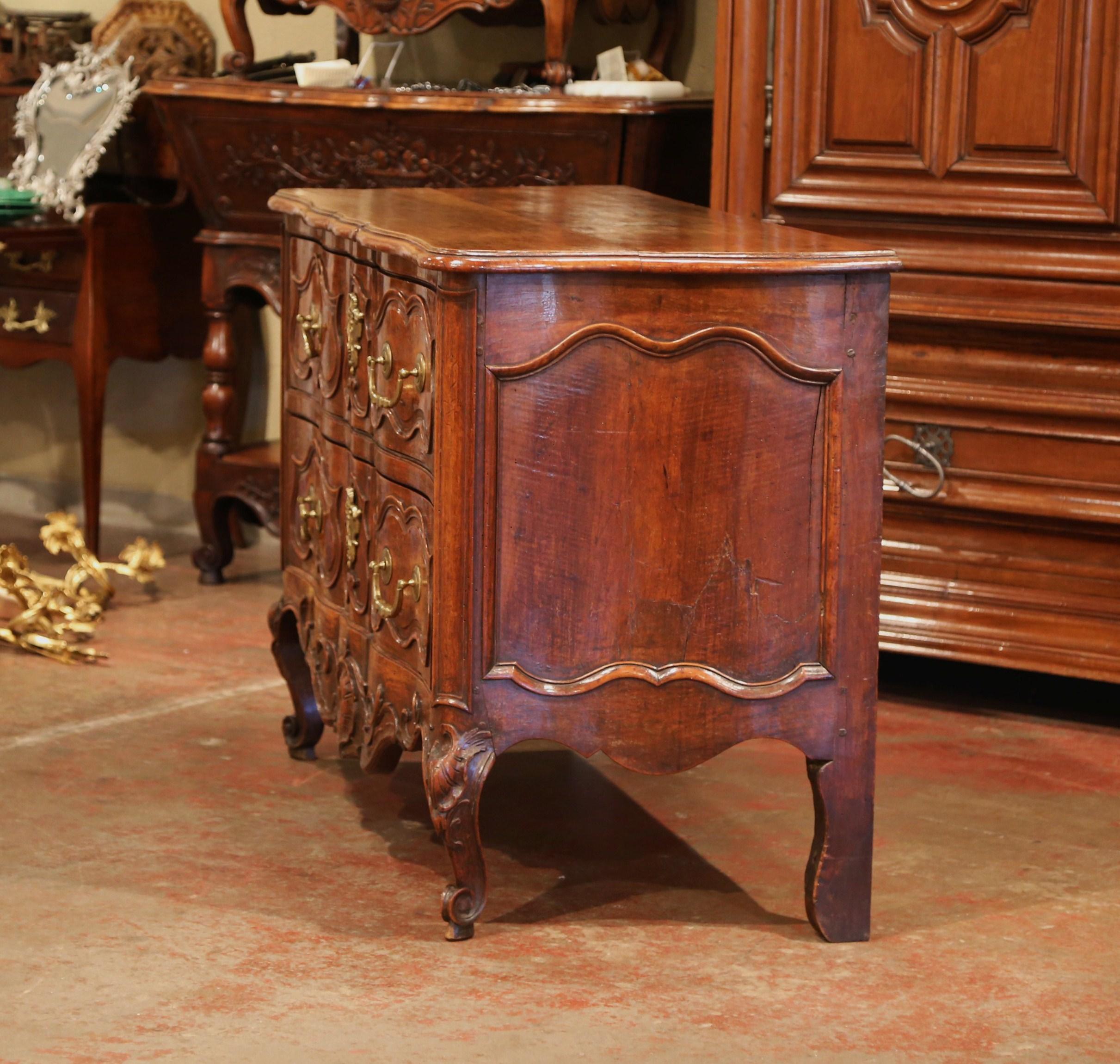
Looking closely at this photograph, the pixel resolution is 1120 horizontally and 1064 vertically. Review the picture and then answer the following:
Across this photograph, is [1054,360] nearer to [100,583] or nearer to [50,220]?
[100,583]

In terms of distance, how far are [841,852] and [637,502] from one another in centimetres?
58

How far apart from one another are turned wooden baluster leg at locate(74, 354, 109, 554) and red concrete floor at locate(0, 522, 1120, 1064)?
948mm

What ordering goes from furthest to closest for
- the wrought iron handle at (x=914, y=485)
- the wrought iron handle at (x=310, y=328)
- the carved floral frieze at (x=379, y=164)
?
1. the carved floral frieze at (x=379, y=164)
2. the wrought iron handle at (x=914, y=485)
3. the wrought iron handle at (x=310, y=328)

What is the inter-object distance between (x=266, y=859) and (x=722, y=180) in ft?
5.54

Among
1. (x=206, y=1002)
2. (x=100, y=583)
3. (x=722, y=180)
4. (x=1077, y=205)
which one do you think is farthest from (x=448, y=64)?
(x=206, y=1002)

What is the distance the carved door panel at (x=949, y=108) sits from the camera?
128 inches

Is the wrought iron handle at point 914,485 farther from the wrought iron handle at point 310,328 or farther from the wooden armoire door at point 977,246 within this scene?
the wrought iron handle at point 310,328

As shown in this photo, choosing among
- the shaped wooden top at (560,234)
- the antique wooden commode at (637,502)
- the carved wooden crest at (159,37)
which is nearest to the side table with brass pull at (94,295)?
the carved wooden crest at (159,37)

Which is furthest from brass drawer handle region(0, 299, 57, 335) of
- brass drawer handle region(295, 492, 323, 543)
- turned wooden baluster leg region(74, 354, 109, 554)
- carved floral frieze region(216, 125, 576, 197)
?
brass drawer handle region(295, 492, 323, 543)

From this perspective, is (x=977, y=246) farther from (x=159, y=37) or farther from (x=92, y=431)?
(x=159, y=37)

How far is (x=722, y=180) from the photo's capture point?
11.8 feet

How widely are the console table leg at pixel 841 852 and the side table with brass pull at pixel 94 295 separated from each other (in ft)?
8.51

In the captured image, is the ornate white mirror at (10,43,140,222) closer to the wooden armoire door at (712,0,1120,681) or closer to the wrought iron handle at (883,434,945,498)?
the wooden armoire door at (712,0,1120,681)

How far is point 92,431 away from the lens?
4.50m
